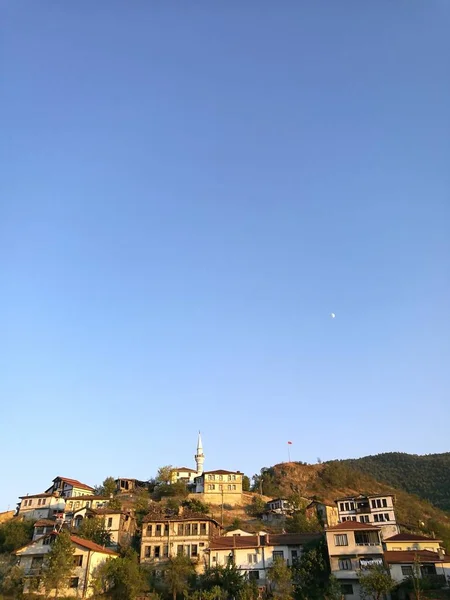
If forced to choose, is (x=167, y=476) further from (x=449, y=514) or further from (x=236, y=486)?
(x=449, y=514)

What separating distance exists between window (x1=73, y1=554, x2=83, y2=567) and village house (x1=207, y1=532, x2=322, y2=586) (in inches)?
490

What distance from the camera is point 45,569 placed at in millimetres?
47188

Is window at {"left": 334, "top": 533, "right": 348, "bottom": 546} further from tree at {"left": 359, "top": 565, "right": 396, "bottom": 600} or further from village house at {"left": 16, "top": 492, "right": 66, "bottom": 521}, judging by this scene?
village house at {"left": 16, "top": 492, "right": 66, "bottom": 521}

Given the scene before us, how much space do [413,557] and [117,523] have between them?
32.3 m

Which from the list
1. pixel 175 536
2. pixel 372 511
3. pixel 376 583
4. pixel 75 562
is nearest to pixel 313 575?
pixel 376 583

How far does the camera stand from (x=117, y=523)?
5975 centimetres

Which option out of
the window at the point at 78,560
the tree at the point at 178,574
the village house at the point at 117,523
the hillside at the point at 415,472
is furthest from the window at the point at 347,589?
the hillside at the point at 415,472

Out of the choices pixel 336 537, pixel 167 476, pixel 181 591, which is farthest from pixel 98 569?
pixel 167 476

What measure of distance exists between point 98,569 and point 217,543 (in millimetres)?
12120

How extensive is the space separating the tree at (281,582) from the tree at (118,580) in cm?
1197

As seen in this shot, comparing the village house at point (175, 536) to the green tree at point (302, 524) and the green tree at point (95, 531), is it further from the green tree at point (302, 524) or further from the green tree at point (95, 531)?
the green tree at point (302, 524)

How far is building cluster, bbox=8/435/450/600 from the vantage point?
154ft

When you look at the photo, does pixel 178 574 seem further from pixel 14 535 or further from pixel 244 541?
pixel 14 535

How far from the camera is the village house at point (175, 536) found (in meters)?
54.2
